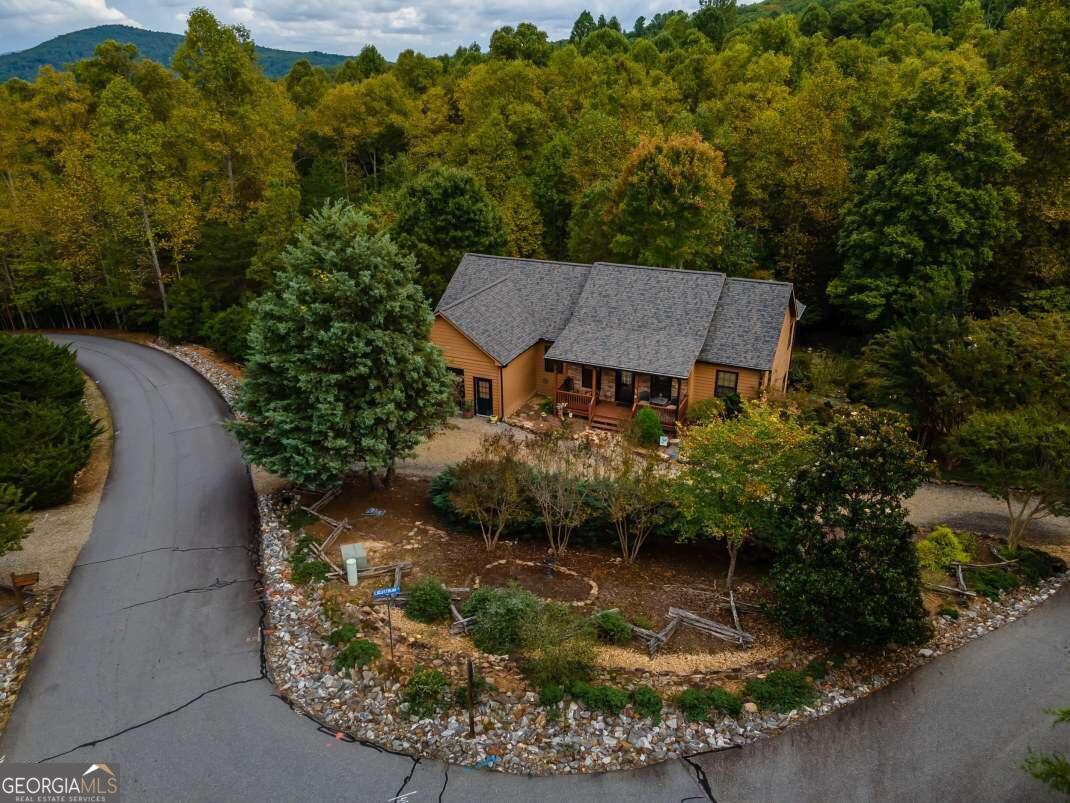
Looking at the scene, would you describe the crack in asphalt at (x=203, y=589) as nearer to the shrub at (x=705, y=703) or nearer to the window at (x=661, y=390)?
the shrub at (x=705, y=703)

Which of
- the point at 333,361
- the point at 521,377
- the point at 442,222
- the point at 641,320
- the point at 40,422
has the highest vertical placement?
the point at 442,222

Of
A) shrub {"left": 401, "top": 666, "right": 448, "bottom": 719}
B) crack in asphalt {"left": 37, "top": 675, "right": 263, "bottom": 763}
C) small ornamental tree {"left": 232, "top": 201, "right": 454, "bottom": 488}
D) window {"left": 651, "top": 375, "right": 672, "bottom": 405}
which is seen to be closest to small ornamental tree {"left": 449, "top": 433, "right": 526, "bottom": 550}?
small ornamental tree {"left": 232, "top": 201, "right": 454, "bottom": 488}

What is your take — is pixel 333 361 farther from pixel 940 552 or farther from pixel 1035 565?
pixel 1035 565

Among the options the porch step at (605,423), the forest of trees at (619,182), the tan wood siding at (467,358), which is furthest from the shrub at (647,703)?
the tan wood siding at (467,358)

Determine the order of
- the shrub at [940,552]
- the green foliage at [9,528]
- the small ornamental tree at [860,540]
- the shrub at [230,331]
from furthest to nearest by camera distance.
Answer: the shrub at [230,331]
the shrub at [940,552]
the green foliage at [9,528]
the small ornamental tree at [860,540]

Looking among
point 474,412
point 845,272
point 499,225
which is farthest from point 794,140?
point 474,412

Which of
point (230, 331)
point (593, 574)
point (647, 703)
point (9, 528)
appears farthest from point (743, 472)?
Answer: point (230, 331)

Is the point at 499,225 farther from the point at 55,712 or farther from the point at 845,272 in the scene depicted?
the point at 55,712
